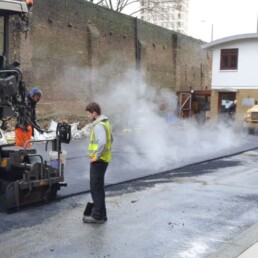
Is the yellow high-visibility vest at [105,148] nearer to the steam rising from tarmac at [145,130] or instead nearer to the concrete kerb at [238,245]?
the concrete kerb at [238,245]

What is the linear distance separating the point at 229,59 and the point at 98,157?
83.4 ft

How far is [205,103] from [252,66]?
502cm

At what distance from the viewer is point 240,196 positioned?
8422 millimetres

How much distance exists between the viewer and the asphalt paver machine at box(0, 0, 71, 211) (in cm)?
671

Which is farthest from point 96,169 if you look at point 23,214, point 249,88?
point 249,88

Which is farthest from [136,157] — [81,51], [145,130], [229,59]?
[229,59]

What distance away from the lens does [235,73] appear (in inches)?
1171

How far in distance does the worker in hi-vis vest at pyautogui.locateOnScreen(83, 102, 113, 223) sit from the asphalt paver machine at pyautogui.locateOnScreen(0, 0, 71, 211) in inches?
42.4

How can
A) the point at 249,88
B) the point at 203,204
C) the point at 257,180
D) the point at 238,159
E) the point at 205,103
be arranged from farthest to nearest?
the point at 205,103, the point at 249,88, the point at 238,159, the point at 257,180, the point at 203,204

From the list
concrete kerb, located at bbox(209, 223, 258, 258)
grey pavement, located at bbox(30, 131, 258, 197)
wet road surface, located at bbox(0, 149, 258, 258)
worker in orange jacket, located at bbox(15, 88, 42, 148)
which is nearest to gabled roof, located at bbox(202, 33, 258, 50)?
grey pavement, located at bbox(30, 131, 258, 197)

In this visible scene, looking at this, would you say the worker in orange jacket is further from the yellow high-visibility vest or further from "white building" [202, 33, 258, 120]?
"white building" [202, 33, 258, 120]

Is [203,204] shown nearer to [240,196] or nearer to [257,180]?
[240,196]

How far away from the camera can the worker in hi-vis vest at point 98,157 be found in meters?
6.29

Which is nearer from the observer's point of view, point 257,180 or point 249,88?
point 257,180
